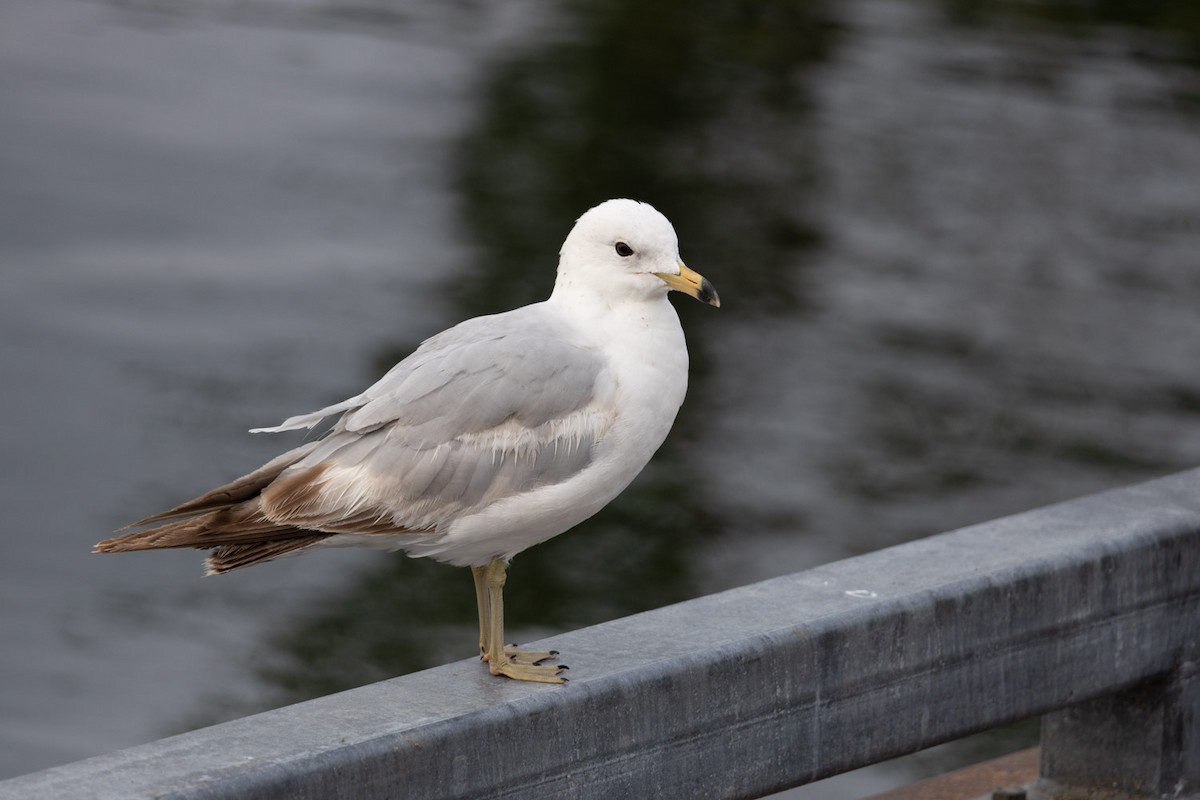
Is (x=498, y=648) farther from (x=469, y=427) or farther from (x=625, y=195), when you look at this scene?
(x=625, y=195)

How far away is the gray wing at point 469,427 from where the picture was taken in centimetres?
323

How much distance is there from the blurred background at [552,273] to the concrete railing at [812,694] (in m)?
2.75

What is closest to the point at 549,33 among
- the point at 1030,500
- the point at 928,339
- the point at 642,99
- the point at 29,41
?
the point at 642,99

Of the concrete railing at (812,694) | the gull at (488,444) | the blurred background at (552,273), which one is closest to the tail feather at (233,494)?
the gull at (488,444)

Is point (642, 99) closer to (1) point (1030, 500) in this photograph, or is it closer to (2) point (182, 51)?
(2) point (182, 51)

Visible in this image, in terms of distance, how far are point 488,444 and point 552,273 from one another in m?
6.20

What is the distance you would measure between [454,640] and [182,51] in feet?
24.3

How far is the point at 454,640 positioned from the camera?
6.62 m

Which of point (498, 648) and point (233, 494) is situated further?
point (498, 648)

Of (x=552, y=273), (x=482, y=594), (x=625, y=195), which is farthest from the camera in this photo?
(x=625, y=195)

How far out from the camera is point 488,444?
10.7ft

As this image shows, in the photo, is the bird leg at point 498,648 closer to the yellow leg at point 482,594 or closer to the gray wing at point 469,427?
the yellow leg at point 482,594

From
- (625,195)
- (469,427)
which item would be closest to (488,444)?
(469,427)

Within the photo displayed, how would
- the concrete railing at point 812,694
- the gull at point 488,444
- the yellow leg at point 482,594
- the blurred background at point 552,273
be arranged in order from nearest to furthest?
the concrete railing at point 812,694 < the gull at point 488,444 < the yellow leg at point 482,594 < the blurred background at point 552,273
